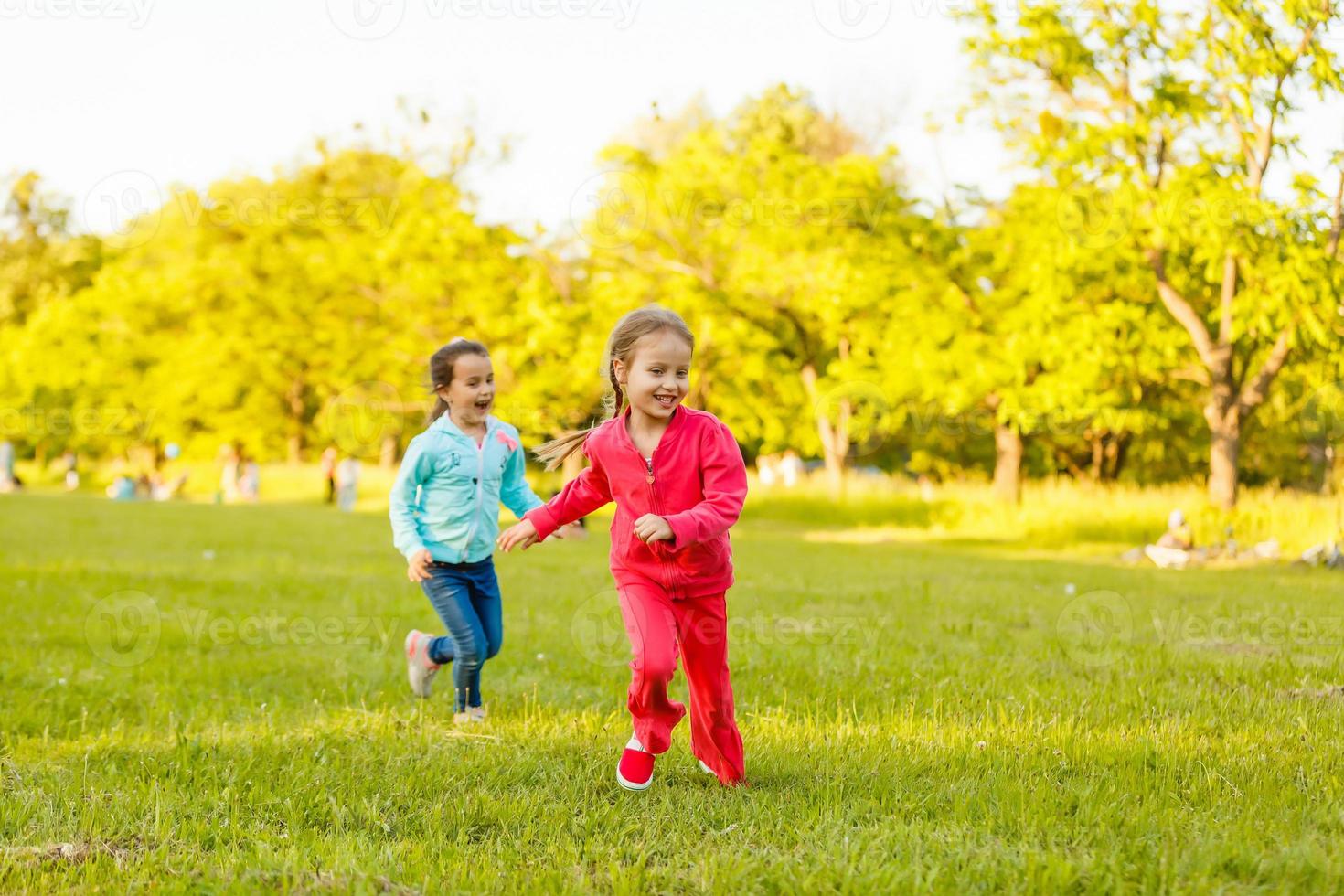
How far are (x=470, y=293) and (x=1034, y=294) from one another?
20162mm

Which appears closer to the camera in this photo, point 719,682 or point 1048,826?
point 1048,826

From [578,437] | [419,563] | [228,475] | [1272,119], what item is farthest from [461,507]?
[228,475]

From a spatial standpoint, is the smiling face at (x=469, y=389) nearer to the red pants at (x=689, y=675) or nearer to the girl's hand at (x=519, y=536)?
the girl's hand at (x=519, y=536)

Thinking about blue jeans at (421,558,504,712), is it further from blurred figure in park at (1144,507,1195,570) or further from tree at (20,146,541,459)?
tree at (20,146,541,459)

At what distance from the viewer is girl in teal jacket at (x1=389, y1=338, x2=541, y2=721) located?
5875 millimetres

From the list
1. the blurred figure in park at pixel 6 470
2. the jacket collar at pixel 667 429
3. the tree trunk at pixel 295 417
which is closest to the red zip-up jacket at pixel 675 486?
the jacket collar at pixel 667 429

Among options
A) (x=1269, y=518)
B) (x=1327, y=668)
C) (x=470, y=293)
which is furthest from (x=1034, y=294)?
(x=470, y=293)

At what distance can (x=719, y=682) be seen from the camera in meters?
4.41

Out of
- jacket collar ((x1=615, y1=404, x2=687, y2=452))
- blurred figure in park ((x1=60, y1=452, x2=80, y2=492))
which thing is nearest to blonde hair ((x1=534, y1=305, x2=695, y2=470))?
jacket collar ((x1=615, y1=404, x2=687, y2=452))

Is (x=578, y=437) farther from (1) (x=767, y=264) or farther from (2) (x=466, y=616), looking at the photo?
(1) (x=767, y=264)

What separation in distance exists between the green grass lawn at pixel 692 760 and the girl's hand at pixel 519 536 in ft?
2.83

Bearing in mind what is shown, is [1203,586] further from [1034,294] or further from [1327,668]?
[1034,294]

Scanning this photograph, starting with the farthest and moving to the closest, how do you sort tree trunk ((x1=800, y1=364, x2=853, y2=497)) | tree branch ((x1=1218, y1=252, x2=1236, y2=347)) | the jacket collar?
tree trunk ((x1=800, y1=364, x2=853, y2=497)), tree branch ((x1=1218, y1=252, x2=1236, y2=347)), the jacket collar

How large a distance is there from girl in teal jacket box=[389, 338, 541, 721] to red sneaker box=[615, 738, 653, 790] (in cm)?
161
